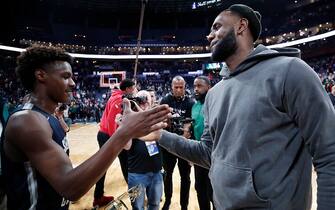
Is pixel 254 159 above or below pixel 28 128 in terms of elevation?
below

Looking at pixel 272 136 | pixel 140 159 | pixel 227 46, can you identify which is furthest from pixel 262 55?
pixel 140 159

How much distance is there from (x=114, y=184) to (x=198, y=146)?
4103mm

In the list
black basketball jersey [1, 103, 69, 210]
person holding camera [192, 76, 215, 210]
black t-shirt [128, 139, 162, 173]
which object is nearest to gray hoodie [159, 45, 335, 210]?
black basketball jersey [1, 103, 69, 210]

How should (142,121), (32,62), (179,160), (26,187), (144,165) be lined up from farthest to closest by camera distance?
(179,160) → (144,165) → (32,62) → (26,187) → (142,121)

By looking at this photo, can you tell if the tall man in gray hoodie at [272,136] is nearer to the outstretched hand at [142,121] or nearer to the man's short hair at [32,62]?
the outstretched hand at [142,121]

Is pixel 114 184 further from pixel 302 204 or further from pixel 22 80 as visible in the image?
pixel 302 204

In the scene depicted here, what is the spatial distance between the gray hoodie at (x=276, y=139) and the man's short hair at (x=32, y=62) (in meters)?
1.11

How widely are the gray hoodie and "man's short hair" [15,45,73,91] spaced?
111 centimetres

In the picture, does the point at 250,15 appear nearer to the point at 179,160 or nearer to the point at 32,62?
the point at 32,62

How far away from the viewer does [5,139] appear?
4.92 feet

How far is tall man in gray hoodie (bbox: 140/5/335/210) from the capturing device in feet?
4.21

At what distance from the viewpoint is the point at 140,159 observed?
11.1 ft

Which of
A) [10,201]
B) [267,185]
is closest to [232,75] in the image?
[267,185]

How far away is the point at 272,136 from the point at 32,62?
143cm
